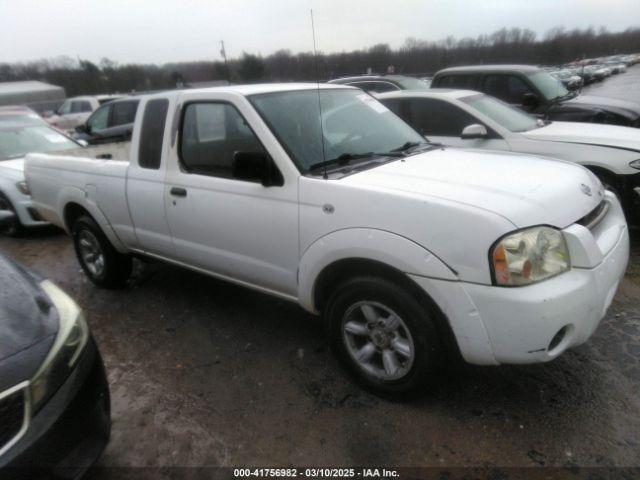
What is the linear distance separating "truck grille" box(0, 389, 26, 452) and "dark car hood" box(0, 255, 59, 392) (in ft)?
0.17

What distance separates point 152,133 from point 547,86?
21.3 feet

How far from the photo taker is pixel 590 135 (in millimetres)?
4801

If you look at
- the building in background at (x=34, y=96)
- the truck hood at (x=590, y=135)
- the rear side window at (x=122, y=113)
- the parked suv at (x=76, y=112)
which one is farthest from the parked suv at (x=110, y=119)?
the building in background at (x=34, y=96)

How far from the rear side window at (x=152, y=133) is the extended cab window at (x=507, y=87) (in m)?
5.78

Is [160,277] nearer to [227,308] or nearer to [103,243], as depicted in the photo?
[103,243]

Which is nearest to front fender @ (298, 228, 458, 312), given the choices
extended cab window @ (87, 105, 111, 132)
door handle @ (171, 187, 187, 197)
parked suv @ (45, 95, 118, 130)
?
door handle @ (171, 187, 187, 197)

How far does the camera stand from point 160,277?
479cm

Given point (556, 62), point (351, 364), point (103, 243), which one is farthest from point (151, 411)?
point (556, 62)

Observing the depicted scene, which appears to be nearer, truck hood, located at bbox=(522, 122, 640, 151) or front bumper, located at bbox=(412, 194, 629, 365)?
front bumper, located at bbox=(412, 194, 629, 365)

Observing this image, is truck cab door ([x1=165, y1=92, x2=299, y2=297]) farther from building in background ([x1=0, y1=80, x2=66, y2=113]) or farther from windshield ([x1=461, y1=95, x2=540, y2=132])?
building in background ([x1=0, y1=80, x2=66, y2=113])

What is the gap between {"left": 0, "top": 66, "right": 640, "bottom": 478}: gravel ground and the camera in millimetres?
2309

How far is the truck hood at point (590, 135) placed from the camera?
15.0 feet

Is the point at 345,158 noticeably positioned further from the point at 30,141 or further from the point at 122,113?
the point at 122,113

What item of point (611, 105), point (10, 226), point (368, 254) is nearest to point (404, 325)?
point (368, 254)
